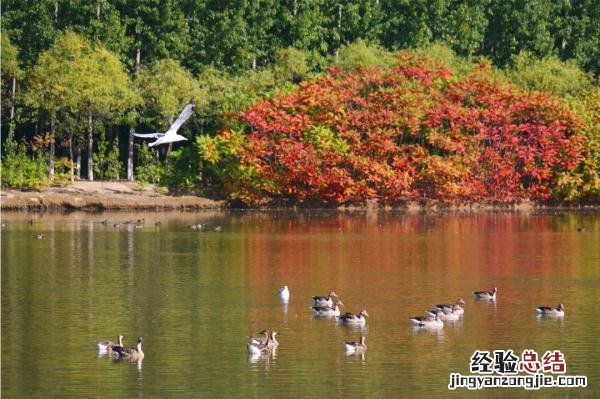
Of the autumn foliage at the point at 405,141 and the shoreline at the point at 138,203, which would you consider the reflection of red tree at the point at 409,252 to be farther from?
the shoreline at the point at 138,203

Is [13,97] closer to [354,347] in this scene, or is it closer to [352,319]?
[352,319]

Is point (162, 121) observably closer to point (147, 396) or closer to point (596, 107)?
point (596, 107)

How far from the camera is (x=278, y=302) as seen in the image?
39500 mm

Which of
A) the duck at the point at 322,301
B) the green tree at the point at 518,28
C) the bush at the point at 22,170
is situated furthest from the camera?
the green tree at the point at 518,28

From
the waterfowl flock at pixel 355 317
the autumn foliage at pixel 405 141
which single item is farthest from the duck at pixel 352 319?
the autumn foliage at pixel 405 141

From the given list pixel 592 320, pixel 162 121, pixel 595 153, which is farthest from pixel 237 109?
pixel 592 320

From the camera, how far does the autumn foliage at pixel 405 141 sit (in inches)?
2918

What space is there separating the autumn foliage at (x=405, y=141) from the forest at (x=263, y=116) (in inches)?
3.1

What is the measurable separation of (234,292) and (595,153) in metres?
38.8

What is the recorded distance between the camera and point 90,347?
32.6 meters

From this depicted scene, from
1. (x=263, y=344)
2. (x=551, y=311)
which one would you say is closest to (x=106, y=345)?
(x=263, y=344)

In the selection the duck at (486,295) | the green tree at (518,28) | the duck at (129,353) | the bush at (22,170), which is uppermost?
the green tree at (518,28)

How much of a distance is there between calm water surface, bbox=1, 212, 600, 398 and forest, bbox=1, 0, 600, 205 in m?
9.32

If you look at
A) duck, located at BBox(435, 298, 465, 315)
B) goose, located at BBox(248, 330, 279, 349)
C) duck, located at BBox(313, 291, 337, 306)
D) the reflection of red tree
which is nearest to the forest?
the reflection of red tree
